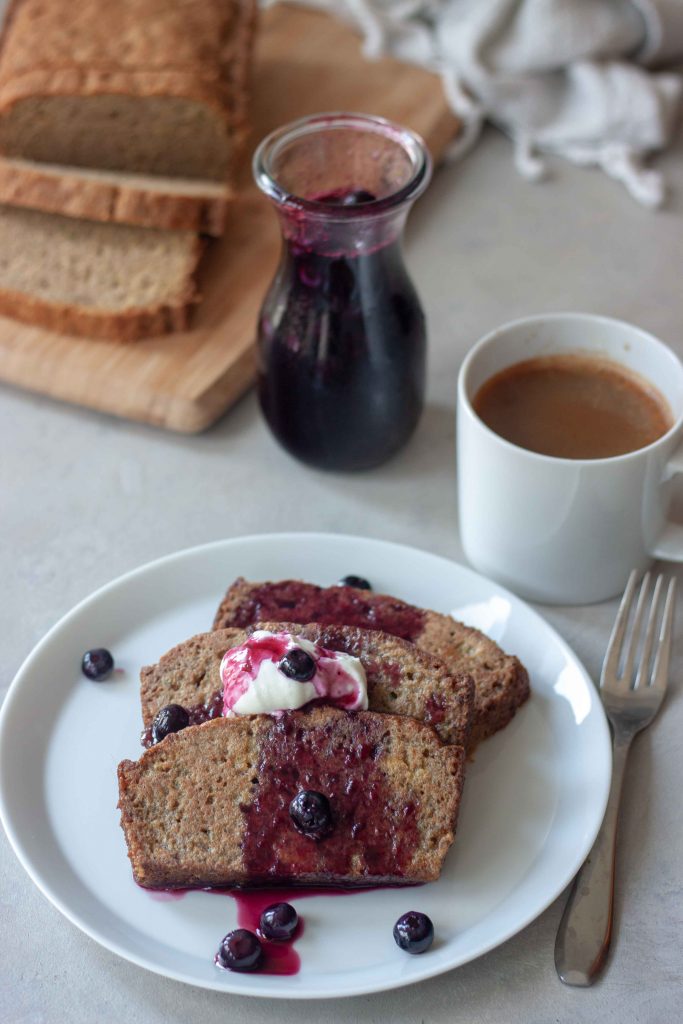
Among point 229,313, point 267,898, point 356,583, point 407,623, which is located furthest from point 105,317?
point 267,898

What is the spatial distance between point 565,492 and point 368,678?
488 mm

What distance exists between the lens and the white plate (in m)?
1.52

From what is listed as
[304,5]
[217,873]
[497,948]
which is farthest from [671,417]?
[304,5]

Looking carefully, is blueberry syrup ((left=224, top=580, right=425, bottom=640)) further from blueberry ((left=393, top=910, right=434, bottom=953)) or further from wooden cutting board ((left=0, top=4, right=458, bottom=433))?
wooden cutting board ((left=0, top=4, right=458, bottom=433))

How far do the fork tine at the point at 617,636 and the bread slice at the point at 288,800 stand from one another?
398mm

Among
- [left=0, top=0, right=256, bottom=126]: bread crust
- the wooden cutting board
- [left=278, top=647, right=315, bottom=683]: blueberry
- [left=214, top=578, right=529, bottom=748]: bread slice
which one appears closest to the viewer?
[left=278, top=647, right=315, bottom=683]: blueberry

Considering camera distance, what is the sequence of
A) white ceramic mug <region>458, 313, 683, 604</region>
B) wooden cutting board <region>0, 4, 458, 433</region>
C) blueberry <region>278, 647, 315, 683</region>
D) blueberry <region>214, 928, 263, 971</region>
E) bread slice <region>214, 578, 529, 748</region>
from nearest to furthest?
blueberry <region>214, 928, 263, 971</region> → blueberry <region>278, 647, 315, 683</region> → bread slice <region>214, 578, 529, 748</region> → white ceramic mug <region>458, 313, 683, 604</region> → wooden cutting board <region>0, 4, 458, 433</region>

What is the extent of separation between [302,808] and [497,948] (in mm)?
351

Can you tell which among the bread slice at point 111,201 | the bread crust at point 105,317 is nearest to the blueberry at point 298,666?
the bread crust at point 105,317

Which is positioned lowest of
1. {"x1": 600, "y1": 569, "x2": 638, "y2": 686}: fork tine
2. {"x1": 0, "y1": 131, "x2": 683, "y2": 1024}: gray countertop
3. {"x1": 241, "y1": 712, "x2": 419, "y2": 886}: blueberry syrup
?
{"x1": 0, "y1": 131, "x2": 683, "y2": 1024}: gray countertop

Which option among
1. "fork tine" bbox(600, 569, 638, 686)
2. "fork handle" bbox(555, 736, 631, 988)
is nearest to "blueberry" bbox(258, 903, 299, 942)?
"fork handle" bbox(555, 736, 631, 988)

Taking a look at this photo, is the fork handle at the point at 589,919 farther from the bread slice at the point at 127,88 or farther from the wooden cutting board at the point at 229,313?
the bread slice at the point at 127,88

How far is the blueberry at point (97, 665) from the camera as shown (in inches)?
73.9

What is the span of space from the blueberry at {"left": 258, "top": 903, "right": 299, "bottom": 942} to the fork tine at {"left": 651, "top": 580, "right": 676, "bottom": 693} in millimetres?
742
